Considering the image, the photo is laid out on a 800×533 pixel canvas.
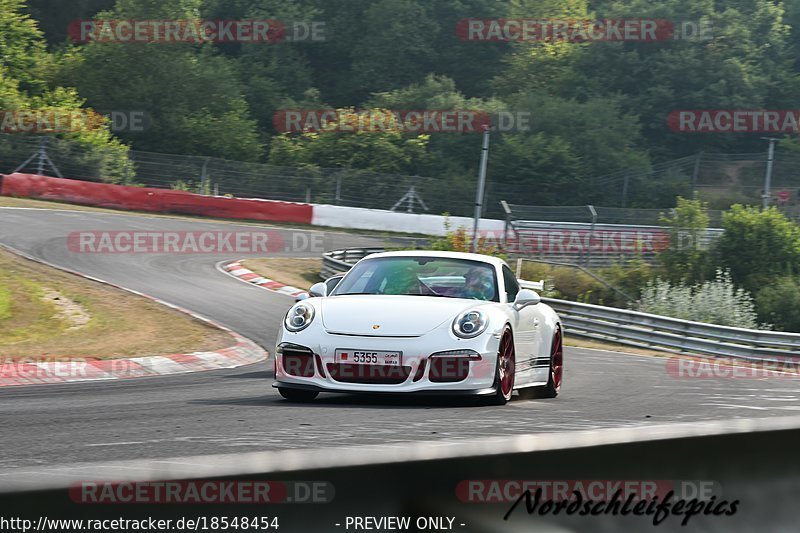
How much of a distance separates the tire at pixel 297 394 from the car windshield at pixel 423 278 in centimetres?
98

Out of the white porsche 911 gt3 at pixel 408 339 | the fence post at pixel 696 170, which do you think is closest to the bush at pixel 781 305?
the fence post at pixel 696 170

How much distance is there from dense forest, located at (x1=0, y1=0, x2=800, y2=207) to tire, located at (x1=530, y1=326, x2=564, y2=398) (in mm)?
35882

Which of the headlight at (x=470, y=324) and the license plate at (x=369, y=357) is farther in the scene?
the headlight at (x=470, y=324)

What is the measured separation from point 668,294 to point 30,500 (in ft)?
92.4

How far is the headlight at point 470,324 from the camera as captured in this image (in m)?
7.69

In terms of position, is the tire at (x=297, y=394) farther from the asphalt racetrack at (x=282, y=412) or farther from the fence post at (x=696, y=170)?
the fence post at (x=696, y=170)

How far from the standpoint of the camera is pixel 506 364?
315 inches

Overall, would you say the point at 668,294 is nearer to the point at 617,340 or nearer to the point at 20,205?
the point at 617,340

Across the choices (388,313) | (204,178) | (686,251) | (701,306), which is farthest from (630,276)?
(388,313)

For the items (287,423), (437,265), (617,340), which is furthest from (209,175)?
(287,423)

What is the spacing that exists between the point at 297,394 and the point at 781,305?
25.4 metres

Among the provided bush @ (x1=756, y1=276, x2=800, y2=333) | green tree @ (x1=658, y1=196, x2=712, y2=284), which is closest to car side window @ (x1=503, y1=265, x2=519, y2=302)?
bush @ (x1=756, y1=276, x2=800, y2=333)

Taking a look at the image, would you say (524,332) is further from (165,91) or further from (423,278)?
(165,91)

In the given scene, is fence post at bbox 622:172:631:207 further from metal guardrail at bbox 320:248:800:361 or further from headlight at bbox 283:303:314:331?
headlight at bbox 283:303:314:331
